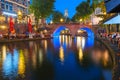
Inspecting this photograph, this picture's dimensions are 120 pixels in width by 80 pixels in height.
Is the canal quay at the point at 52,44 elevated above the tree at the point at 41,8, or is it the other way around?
the tree at the point at 41,8

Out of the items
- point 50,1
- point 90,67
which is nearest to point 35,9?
point 50,1

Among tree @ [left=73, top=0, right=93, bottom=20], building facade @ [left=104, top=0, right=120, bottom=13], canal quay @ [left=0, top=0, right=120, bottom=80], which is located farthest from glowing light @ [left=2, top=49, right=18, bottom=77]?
tree @ [left=73, top=0, right=93, bottom=20]

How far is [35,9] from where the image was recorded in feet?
283

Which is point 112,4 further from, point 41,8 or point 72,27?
point 72,27

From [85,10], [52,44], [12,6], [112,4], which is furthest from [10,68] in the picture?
[85,10]

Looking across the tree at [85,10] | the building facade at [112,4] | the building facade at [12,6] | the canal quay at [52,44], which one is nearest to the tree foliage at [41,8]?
the canal quay at [52,44]

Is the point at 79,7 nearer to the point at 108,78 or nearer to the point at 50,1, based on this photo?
the point at 50,1

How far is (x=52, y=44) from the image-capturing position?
55.9m

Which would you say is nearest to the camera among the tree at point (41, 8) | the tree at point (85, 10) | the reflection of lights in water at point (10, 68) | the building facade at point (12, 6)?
the reflection of lights in water at point (10, 68)

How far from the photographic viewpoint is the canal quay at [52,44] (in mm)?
20438

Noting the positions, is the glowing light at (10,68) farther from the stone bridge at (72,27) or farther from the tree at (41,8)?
the stone bridge at (72,27)

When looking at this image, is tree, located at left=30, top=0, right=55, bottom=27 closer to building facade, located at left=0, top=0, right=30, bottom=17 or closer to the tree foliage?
the tree foliage

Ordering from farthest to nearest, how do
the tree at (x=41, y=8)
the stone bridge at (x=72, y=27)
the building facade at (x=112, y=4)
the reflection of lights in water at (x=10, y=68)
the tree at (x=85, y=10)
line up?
the tree at (x=85, y=10) < the stone bridge at (x=72, y=27) < the tree at (x=41, y=8) < the reflection of lights in water at (x=10, y=68) < the building facade at (x=112, y=4)

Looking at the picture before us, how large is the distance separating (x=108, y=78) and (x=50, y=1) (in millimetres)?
72258
